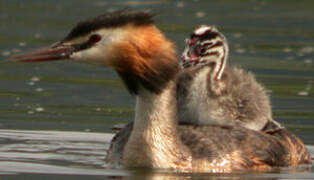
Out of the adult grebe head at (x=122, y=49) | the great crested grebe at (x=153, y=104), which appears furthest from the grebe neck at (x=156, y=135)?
the adult grebe head at (x=122, y=49)

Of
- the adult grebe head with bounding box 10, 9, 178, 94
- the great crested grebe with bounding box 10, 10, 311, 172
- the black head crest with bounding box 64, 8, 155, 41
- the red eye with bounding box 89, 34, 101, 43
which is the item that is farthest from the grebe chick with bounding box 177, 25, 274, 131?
the red eye with bounding box 89, 34, 101, 43

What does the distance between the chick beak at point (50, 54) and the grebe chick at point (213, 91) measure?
2.21 m

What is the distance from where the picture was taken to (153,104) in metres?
10.6

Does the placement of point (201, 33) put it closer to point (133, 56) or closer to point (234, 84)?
point (234, 84)

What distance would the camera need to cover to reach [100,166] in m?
11.4

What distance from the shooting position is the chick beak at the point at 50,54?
10279mm

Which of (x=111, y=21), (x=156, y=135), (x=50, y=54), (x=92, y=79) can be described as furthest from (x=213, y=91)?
(x=92, y=79)

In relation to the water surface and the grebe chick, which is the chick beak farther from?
the grebe chick

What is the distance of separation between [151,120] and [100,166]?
1015mm

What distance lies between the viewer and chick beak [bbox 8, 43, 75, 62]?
33.7 ft

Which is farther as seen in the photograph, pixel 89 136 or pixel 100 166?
pixel 89 136

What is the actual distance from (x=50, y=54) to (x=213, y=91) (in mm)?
2496

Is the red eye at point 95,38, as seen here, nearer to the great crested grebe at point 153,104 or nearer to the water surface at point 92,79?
the great crested grebe at point 153,104

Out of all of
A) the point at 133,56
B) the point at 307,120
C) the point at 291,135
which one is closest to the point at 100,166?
the point at 133,56
